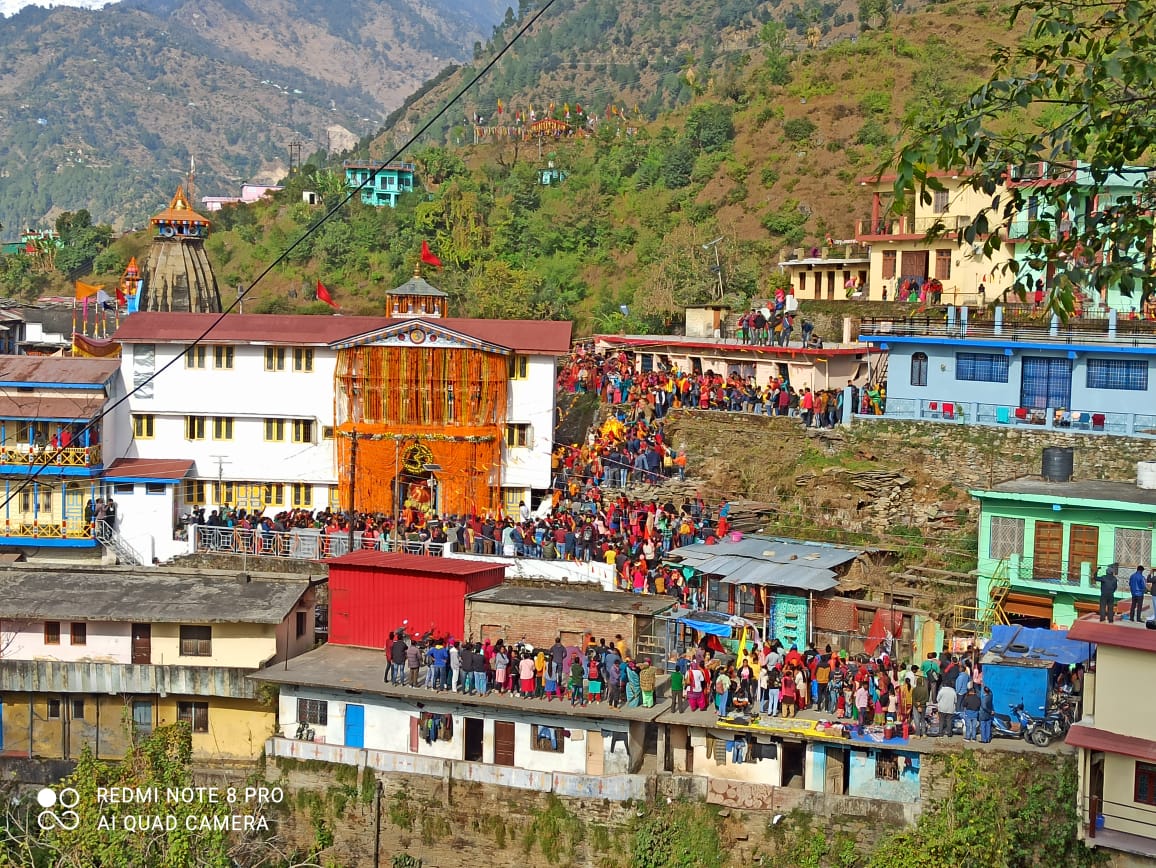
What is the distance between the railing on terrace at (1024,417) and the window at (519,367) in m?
9.20

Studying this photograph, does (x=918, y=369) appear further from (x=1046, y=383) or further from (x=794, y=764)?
(x=794, y=764)

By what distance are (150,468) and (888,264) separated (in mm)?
23565

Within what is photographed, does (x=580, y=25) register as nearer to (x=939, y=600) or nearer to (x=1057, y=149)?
(x=939, y=600)

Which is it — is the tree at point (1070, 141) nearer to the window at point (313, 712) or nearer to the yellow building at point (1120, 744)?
the yellow building at point (1120, 744)

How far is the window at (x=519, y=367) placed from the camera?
132 ft

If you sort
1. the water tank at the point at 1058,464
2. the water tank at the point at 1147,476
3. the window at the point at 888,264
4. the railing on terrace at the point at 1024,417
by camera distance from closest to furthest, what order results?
the water tank at the point at 1147,476 < the water tank at the point at 1058,464 < the railing on terrace at the point at 1024,417 < the window at the point at 888,264

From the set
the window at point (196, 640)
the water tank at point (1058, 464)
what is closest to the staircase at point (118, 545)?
the window at point (196, 640)

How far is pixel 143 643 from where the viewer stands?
3170 cm

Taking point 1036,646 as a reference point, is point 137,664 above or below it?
below

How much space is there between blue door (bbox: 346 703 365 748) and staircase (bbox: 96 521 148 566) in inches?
419

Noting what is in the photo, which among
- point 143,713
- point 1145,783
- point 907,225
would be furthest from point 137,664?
point 907,225

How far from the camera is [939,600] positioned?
99.7 ft

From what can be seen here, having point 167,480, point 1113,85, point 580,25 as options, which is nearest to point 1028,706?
point 1113,85

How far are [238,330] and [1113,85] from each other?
100 feet
